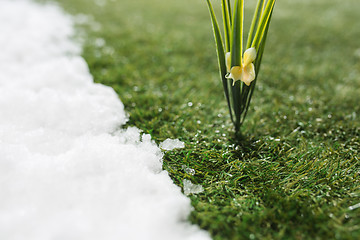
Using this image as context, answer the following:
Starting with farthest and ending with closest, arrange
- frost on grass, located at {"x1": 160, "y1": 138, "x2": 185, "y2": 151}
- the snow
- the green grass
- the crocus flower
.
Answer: frost on grass, located at {"x1": 160, "y1": 138, "x2": 185, "y2": 151} < the crocus flower < the green grass < the snow

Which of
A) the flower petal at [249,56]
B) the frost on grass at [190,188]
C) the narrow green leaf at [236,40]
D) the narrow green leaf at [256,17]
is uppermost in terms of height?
the narrow green leaf at [256,17]

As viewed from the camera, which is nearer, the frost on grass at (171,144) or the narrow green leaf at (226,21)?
the narrow green leaf at (226,21)

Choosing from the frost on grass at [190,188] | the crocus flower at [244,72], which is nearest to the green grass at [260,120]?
the frost on grass at [190,188]

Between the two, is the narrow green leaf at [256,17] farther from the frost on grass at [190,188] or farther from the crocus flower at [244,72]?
the frost on grass at [190,188]

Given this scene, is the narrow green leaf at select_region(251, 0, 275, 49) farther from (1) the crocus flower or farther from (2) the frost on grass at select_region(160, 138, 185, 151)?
(2) the frost on grass at select_region(160, 138, 185, 151)

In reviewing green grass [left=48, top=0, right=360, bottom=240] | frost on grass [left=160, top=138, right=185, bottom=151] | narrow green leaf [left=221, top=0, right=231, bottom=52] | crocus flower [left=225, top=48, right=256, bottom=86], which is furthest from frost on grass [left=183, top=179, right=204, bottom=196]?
narrow green leaf [left=221, top=0, right=231, bottom=52]

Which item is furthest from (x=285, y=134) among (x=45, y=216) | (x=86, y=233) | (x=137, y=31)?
(x=137, y=31)

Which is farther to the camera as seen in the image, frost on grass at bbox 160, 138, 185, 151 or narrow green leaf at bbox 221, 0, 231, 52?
frost on grass at bbox 160, 138, 185, 151
